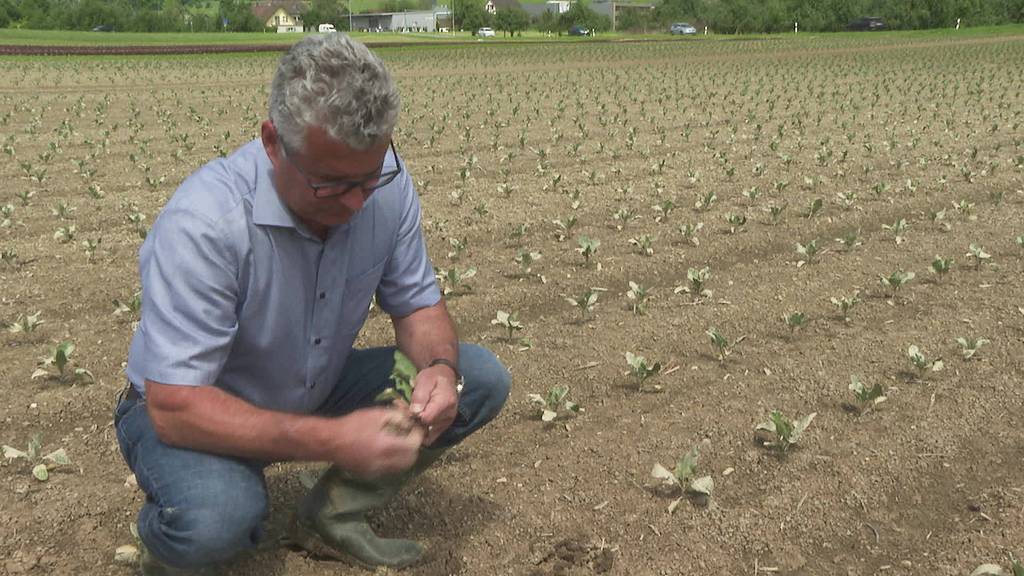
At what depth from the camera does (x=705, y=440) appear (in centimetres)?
519

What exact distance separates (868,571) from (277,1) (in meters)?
162

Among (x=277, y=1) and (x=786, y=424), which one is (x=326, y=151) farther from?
(x=277, y=1)

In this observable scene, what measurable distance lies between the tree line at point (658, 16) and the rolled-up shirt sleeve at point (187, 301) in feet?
296

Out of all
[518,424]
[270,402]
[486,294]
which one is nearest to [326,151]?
[270,402]

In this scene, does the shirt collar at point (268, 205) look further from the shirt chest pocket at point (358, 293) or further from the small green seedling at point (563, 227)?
the small green seedling at point (563, 227)

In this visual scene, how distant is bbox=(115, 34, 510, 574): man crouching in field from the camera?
3.10 m

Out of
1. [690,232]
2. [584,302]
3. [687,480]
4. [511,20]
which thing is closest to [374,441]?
[687,480]

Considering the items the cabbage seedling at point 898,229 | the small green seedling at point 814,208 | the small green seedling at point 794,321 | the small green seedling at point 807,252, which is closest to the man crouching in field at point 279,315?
the small green seedling at point 794,321

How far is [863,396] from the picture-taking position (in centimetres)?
544

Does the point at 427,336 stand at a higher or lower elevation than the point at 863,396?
higher

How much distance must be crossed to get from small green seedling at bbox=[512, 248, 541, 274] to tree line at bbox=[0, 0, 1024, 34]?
85.3 metres

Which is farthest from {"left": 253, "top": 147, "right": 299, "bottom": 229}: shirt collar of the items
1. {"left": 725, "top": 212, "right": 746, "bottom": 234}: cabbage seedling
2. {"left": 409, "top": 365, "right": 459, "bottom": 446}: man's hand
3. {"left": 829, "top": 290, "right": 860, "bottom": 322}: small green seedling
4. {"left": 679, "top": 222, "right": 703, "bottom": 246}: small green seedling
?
{"left": 725, "top": 212, "right": 746, "bottom": 234}: cabbage seedling

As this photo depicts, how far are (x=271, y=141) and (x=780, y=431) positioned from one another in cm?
308

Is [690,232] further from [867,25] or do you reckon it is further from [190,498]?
[867,25]
